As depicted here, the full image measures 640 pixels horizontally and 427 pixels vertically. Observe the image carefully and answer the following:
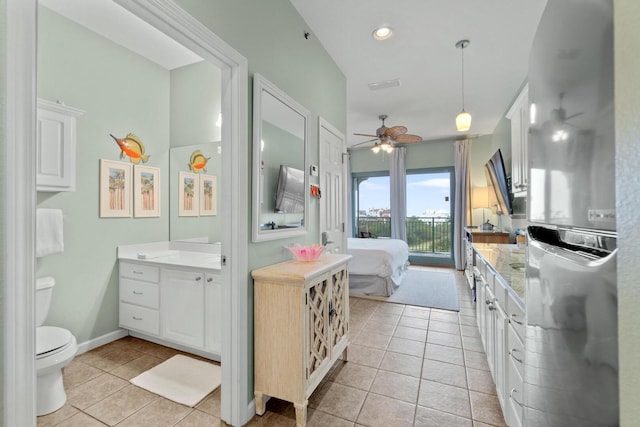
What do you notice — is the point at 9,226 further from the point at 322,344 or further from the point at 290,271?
the point at 322,344

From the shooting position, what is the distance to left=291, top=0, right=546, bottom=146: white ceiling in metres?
2.25

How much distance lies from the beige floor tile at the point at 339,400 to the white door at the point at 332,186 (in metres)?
1.21

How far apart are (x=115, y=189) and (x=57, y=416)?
6.16 feet

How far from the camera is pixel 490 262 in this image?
216cm

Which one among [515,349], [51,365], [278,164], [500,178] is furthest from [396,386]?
[500,178]

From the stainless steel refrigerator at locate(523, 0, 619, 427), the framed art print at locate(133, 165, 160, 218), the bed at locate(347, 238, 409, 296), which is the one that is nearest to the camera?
the stainless steel refrigerator at locate(523, 0, 619, 427)

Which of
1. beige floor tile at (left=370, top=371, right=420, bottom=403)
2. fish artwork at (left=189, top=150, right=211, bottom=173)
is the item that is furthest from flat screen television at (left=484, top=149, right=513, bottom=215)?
fish artwork at (left=189, top=150, right=211, bottom=173)

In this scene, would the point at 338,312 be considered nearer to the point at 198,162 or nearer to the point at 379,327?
A: the point at 379,327

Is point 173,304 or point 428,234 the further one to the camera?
point 428,234

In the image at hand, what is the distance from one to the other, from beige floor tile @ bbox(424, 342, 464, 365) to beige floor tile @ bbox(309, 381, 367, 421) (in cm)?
86

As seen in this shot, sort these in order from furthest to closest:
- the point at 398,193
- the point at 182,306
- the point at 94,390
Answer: the point at 398,193
the point at 182,306
the point at 94,390

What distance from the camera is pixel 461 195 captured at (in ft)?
20.0

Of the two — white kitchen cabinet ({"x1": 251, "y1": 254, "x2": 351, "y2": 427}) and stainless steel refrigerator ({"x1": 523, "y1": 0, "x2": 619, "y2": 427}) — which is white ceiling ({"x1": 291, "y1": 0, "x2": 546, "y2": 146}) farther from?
white kitchen cabinet ({"x1": 251, "y1": 254, "x2": 351, "y2": 427})

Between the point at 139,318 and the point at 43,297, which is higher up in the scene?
the point at 43,297
